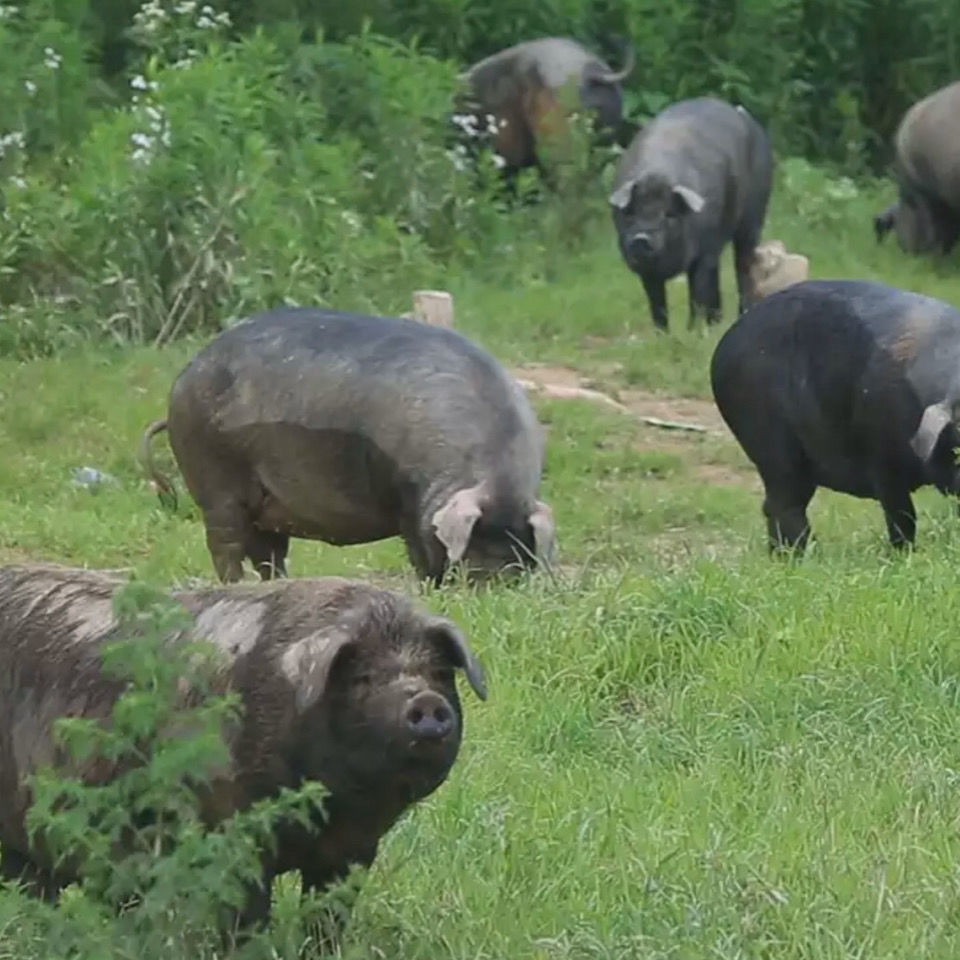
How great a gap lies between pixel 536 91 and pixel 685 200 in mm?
3542

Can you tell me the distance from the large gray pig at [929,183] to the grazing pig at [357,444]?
859 centimetres

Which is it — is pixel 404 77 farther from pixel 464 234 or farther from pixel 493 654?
pixel 493 654

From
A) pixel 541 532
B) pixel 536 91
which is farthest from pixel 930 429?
pixel 536 91

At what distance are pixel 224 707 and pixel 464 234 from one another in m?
11.0

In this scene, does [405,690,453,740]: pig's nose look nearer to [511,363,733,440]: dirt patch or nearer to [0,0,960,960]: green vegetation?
[0,0,960,960]: green vegetation

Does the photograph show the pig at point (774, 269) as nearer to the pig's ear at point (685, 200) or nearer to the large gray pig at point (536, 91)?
the pig's ear at point (685, 200)

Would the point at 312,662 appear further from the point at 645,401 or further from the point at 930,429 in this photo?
the point at 645,401

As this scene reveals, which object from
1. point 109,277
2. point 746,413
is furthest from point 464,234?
point 746,413

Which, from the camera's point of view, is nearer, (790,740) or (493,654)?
(790,740)

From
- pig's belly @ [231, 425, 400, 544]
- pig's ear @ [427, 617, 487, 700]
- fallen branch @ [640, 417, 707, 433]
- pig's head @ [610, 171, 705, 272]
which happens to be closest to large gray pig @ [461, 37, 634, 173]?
pig's head @ [610, 171, 705, 272]

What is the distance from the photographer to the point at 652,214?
1309 cm

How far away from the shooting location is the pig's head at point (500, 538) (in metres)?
7.08

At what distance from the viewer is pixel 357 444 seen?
7.45 metres

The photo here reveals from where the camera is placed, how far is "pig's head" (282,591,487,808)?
4.06 m
